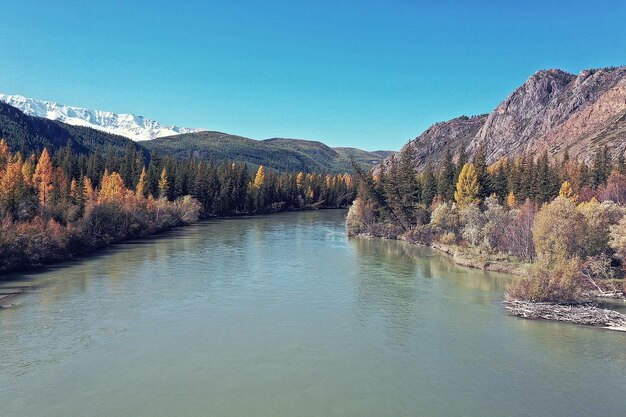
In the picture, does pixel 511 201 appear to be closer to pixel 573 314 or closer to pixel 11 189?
pixel 573 314

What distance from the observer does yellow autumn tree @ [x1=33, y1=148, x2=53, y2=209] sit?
54453 millimetres

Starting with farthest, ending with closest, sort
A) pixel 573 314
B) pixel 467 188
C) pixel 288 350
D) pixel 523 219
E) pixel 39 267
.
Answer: pixel 467 188 → pixel 523 219 → pixel 39 267 → pixel 573 314 → pixel 288 350

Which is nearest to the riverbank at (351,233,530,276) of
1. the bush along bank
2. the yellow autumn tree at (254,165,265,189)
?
the bush along bank

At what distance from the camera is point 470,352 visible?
23500 mm

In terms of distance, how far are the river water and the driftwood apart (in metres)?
0.82

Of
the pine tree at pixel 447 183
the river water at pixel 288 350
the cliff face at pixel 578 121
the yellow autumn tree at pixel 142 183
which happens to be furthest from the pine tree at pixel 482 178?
the cliff face at pixel 578 121

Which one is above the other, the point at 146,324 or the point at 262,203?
the point at 262,203

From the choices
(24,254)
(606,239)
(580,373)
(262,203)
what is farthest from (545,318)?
(262,203)

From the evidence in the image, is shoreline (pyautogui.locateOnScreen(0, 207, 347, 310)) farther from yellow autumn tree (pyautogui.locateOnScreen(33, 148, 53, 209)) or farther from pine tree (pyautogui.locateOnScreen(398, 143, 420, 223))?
pine tree (pyautogui.locateOnScreen(398, 143, 420, 223))

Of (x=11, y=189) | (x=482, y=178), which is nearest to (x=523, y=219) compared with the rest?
(x=482, y=178)

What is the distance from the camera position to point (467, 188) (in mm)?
68562

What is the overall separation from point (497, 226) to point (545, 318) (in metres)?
22.0

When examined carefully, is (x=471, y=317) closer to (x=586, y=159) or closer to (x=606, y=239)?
(x=606, y=239)

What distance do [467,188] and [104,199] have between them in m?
52.6
